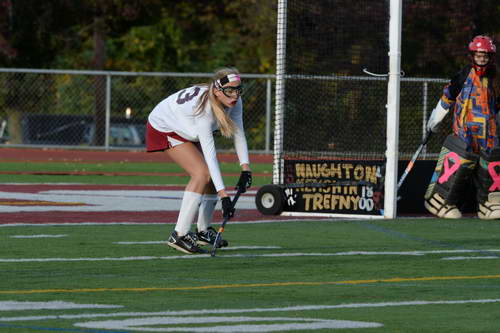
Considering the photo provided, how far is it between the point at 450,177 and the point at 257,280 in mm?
5906

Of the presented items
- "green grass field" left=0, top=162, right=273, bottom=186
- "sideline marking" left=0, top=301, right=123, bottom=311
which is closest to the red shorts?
"sideline marking" left=0, top=301, right=123, bottom=311

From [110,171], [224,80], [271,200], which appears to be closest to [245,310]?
[224,80]

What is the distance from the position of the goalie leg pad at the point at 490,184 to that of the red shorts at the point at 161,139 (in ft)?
15.1

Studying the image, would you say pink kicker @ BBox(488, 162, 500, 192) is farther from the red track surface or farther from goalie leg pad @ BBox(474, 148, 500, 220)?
the red track surface

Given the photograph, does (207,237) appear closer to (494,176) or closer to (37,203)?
(494,176)

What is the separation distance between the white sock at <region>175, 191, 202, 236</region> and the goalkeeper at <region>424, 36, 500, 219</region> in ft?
14.8

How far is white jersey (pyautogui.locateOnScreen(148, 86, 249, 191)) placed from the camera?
10320 millimetres

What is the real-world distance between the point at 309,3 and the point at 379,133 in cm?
162

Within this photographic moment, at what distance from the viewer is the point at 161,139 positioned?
10.9 metres

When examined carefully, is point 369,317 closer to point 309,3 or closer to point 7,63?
point 309,3

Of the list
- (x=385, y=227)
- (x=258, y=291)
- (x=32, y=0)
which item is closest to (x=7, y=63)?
(x=32, y=0)

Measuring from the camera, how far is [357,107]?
589 inches

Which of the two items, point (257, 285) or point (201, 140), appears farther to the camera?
point (201, 140)

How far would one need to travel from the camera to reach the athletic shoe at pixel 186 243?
10.5 metres
